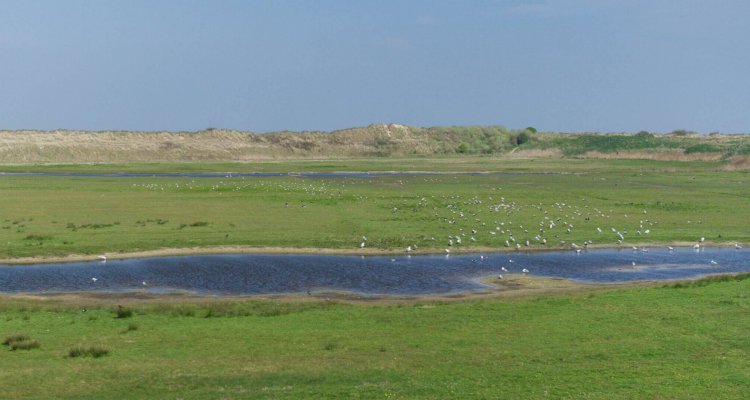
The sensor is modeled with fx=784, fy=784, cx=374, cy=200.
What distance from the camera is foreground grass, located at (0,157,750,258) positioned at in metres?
39.4

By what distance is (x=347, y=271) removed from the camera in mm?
32156

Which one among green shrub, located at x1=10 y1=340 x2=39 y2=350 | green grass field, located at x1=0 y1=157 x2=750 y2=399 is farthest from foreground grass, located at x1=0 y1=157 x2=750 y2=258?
green shrub, located at x1=10 y1=340 x2=39 y2=350

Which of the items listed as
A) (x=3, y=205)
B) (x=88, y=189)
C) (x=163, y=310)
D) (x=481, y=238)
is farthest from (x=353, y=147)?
(x=163, y=310)

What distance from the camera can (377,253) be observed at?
36500mm

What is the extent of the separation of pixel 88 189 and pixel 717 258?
53782 mm

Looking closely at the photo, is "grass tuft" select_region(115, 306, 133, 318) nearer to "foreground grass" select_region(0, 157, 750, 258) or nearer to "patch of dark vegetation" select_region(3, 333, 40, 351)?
"patch of dark vegetation" select_region(3, 333, 40, 351)

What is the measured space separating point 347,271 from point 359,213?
19.7 metres

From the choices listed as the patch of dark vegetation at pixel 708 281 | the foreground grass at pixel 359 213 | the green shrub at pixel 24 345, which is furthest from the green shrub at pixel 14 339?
the patch of dark vegetation at pixel 708 281

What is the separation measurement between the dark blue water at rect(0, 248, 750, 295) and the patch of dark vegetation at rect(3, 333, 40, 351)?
27.8ft

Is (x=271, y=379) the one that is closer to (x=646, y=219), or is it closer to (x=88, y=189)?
(x=646, y=219)

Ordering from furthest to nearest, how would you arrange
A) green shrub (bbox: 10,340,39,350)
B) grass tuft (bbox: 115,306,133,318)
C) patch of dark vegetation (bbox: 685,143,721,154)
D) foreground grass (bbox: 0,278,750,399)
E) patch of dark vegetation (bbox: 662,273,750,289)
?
patch of dark vegetation (bbox: 685,143,721,154)
patch of dark vegetation (bbox: 662,273,750,289)
grass tuft (bbox: 115,306,133,318)
green shrub (bbox: 10,340,39,350)
foreground grass (bbox: 0,278,750,399)

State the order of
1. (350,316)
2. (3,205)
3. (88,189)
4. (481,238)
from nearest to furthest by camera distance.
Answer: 1. (350,316)
2. (481,238)
3. (3,205)
4. (88,189)

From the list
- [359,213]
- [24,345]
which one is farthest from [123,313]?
[359,213]

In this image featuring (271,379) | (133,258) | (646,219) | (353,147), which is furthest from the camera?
(353,147)
